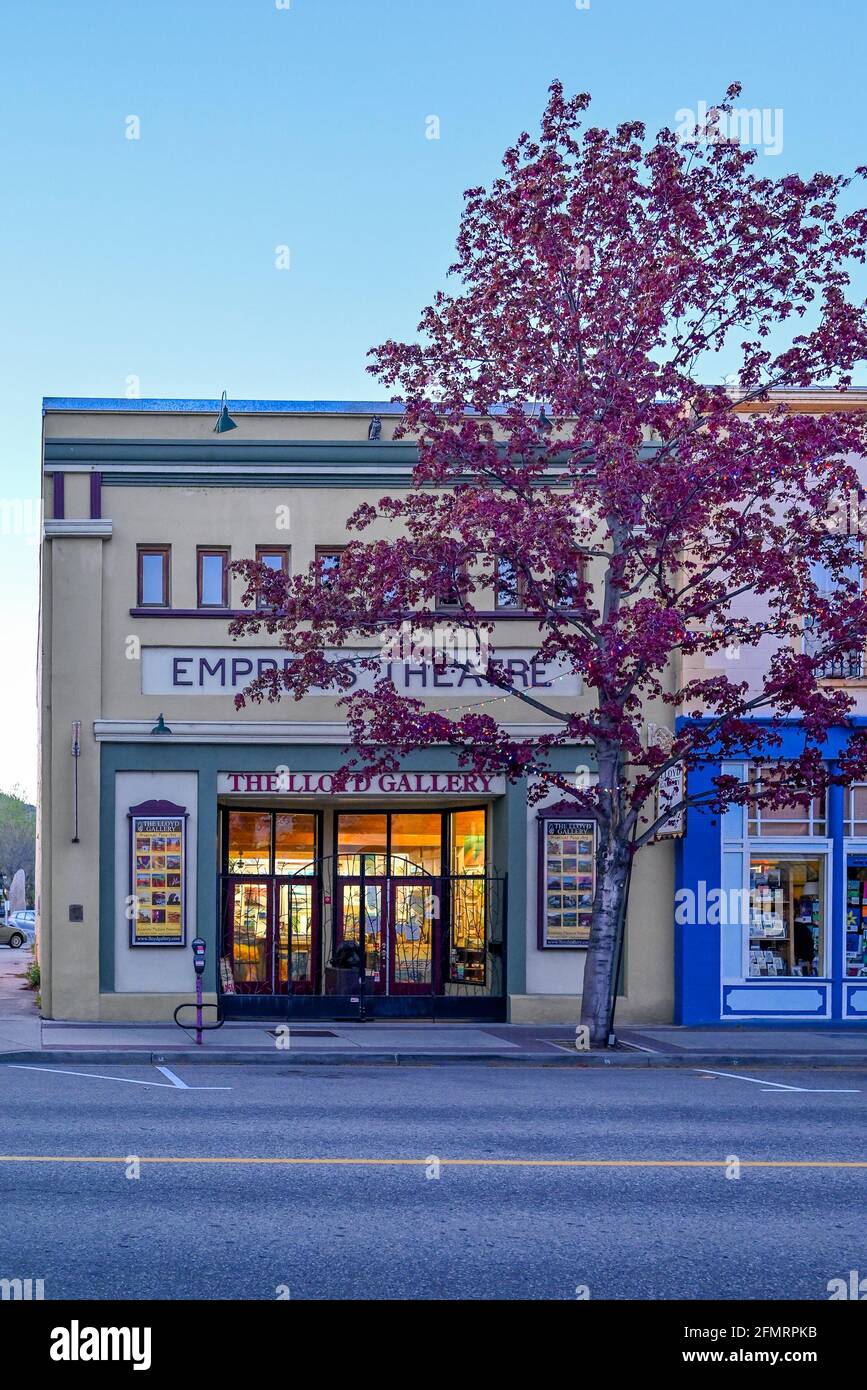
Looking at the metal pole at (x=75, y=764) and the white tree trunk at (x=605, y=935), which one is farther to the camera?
the metal pole at (x=75, y=764)

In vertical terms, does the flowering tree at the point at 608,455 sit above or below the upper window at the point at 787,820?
above

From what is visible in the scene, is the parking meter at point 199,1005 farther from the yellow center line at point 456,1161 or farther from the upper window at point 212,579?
the yellow center line at point 456,1161

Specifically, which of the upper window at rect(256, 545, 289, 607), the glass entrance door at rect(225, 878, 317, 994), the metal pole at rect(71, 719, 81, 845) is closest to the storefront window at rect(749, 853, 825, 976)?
the glass entrance door at rect(225, 878, 317, 994)

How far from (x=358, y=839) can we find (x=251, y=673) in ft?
12.0

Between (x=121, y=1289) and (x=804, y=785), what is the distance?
12.9 meters

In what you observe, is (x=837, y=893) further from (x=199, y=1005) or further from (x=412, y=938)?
(x=199, y=1005)

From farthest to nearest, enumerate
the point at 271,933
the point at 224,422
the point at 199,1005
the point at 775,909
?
the point at 271,933, the point at 775,909, the point at 224,422, the point at 199,1005

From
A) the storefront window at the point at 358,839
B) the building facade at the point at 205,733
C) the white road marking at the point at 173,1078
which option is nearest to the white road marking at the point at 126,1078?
the white road marking at the point at 173,1078

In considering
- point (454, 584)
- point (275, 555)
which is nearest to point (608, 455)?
point (454, 584)

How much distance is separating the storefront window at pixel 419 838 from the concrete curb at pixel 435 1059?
6129 mm

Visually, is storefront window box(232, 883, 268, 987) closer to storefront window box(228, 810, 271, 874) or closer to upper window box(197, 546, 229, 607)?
storefront window box(228, 810, 271, 874)

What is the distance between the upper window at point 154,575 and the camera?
21281 mm

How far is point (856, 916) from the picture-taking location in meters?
21.5

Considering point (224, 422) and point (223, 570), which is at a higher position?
point (224, 422)
